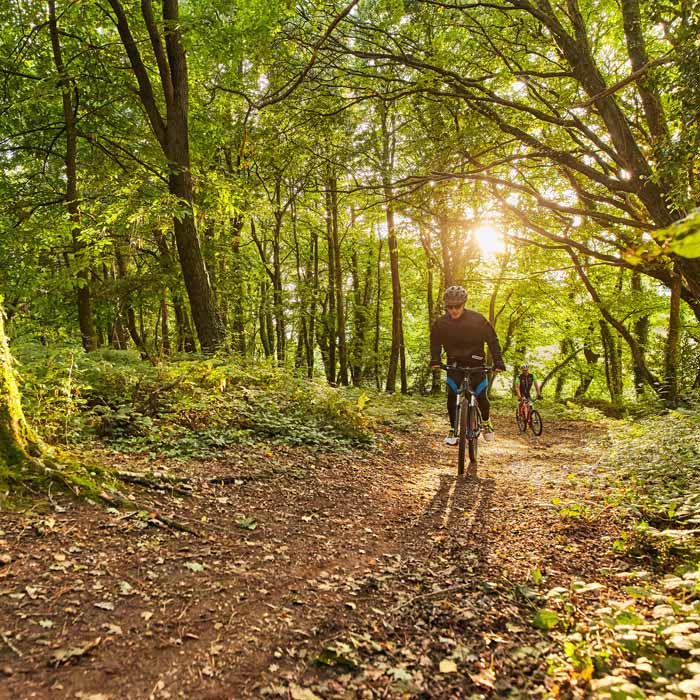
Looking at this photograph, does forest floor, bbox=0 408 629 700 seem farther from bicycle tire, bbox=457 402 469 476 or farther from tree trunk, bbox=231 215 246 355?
Answer: tree trunk, bbox=231 215 246 355

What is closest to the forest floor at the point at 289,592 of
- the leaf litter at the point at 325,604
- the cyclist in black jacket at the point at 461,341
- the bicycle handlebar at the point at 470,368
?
the leaf litter at the point at 325,604

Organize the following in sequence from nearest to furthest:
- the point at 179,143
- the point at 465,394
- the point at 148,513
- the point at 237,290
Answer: the point at 148,513 < the point at 465,394 < the point at 179,143 < the point at 237,290

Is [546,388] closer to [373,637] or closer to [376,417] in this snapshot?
[376,417]

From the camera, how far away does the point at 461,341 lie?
6.93 m

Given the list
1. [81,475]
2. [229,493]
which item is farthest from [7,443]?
[229,493]

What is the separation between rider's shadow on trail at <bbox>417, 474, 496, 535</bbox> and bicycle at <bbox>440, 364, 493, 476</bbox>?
0.48 m

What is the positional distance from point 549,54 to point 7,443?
12405 mm

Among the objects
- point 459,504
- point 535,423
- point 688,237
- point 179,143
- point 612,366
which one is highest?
point 179,143

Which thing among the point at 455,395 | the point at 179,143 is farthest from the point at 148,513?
the point at 179,143

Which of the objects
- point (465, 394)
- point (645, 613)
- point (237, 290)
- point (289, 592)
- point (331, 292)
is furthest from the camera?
point (331, 292)

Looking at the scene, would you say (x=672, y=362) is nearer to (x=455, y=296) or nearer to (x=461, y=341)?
(x=461, y=341)

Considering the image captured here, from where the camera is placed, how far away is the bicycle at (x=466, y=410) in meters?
6.77

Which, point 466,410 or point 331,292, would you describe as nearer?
point 466,410

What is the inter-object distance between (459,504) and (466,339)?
2538mm
